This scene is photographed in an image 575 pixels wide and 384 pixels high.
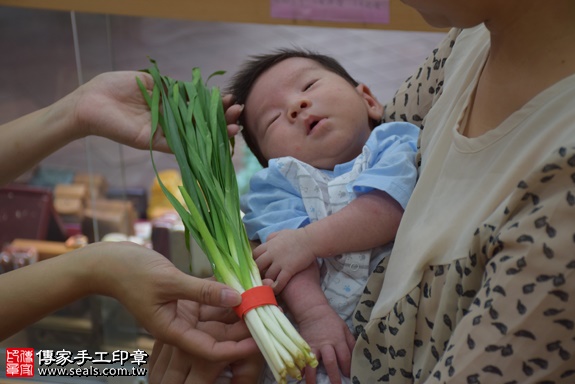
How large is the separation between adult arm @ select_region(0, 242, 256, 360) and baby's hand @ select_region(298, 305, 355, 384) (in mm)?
121

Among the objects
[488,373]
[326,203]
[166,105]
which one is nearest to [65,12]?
[166,105]

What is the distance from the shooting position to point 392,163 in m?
1.44

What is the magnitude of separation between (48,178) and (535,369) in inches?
88.7

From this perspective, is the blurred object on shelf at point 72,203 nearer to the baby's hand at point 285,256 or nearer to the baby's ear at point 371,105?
the baby's ear at point 371,105

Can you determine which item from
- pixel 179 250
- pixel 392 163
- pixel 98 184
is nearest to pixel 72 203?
pixel 98 184

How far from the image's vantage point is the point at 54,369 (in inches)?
71.0

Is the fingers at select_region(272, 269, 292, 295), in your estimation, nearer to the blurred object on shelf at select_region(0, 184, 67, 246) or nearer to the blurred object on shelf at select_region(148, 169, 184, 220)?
the blurred object on shelf at select_region(148, 169, 184, 220)

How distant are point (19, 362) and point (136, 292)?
2.40 feet

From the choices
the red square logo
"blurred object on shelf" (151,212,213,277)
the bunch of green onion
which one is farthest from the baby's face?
the red square logo

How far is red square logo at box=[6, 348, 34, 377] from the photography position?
183 centimetres

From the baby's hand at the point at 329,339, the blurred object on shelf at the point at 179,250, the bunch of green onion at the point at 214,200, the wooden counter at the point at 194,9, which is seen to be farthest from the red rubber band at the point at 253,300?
the wooden counter at the point at 194,9

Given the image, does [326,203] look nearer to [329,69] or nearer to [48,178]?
[329,69]

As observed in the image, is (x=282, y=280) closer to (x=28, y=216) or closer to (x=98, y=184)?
(x=98, y=184)

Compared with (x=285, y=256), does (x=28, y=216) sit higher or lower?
higher
